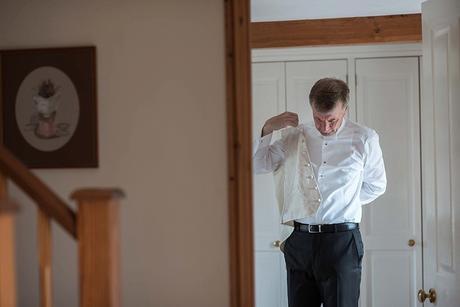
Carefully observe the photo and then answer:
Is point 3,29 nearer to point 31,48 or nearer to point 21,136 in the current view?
point 31,48

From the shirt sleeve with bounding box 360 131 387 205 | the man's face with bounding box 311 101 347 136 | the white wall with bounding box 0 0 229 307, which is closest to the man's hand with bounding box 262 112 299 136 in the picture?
the man's face with bounding box 311 101 347 136

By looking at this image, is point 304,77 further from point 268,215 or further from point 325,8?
point 268,215

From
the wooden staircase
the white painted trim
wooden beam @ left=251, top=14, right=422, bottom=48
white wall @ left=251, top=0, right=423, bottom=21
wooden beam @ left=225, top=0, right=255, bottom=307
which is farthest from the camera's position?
the white painted trim

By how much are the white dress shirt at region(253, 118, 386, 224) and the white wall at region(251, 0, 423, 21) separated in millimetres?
680

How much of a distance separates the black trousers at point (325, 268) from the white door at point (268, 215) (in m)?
1.08

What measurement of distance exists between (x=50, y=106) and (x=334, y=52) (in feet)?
7.32

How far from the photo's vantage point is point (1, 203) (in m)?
1.33

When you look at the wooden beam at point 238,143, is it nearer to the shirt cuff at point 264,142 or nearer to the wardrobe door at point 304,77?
the shirt cuff at point 264,142

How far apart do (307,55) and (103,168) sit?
2098 mm

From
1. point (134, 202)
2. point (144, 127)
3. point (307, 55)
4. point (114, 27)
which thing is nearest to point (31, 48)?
point (114, 27)

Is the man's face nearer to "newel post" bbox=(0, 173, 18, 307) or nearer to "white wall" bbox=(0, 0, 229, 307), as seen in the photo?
"white wall" bbox=(0, 0, 229, 307)

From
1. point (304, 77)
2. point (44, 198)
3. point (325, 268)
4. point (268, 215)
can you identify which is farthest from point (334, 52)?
point (44, 198)

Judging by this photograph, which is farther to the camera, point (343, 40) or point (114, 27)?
point (343, 40)

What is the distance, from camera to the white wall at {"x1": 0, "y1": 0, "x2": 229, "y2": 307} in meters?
2.53
